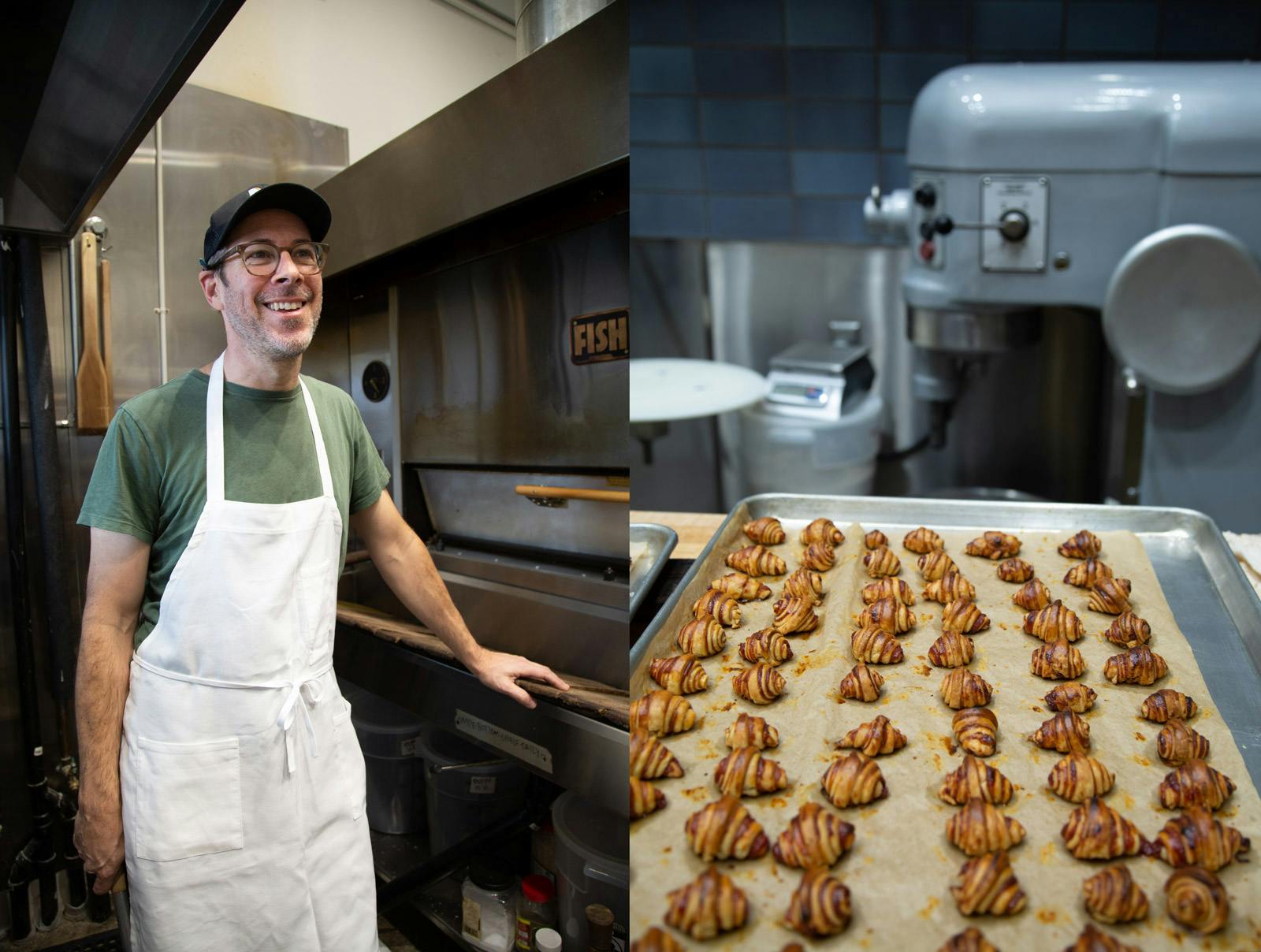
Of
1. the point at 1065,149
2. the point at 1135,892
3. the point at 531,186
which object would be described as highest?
the point at 1065,149

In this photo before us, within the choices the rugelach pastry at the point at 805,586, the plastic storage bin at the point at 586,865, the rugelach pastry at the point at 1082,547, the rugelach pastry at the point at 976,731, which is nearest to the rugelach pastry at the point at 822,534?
the rugelach pastry at the point at 805,586

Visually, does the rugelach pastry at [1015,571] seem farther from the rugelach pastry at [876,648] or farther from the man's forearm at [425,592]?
the man's forearm at [425,592]

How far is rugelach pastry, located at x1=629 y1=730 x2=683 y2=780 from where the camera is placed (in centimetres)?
100

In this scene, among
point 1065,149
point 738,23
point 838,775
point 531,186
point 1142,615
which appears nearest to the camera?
point 531,186

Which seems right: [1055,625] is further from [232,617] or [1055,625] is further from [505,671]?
[232,617]

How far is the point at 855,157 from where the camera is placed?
133 inches

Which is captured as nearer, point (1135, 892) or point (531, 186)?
point (531, 186)

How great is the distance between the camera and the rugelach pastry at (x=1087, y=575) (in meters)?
1.54

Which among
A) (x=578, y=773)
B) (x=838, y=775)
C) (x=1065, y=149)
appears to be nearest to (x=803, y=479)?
(x=1065, y=149)

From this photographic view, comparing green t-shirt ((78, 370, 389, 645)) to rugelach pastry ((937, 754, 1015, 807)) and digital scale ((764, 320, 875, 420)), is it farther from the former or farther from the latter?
digital scale ((764, 320, 875, 420))

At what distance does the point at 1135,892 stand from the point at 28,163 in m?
1.14

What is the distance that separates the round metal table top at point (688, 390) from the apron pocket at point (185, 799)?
1.68m

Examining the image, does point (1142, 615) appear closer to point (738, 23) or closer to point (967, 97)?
point (967, 97)

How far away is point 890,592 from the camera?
1.49m
